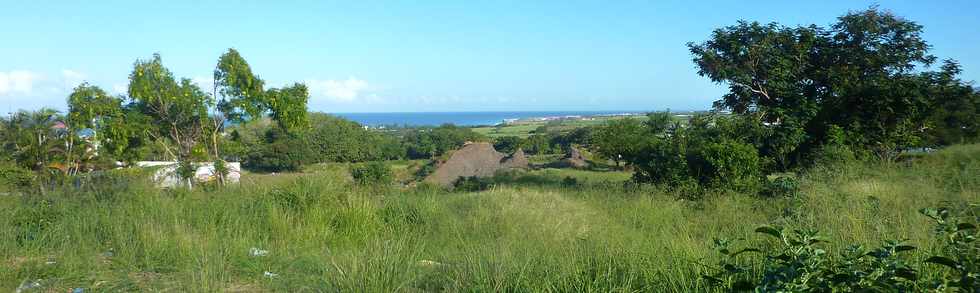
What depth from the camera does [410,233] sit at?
22.3 feet

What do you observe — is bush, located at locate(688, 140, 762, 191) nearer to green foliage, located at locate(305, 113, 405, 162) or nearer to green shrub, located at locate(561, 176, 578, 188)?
green shrub, located at locate(561, 176, 578, 188)

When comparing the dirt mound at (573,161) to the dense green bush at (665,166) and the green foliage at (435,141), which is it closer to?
the green foliage at (435,141)

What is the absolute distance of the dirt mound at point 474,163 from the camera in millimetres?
35094

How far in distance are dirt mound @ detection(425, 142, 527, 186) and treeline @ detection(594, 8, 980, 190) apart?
1948cm

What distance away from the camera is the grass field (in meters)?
4.18

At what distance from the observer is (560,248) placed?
16.2 ft

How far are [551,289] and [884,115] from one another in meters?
13.4

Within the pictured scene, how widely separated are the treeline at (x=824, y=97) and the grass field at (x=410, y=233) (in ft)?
14.4

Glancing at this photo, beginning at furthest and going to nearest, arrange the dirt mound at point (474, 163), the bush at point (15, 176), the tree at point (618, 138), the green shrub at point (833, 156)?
the tree at point (618, 138) < the dirt mound at point (474, 163) < the bush at point (15, 176) < the green shrub at point (833, 156)

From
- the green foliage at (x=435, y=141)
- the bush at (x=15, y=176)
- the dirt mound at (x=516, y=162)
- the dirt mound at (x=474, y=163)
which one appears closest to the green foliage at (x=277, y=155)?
the dirt mound at (x=474, y=163)

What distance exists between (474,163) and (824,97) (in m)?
23.4

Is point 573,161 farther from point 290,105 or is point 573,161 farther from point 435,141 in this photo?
point 290,105

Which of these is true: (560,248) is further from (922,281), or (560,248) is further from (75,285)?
(75,285)

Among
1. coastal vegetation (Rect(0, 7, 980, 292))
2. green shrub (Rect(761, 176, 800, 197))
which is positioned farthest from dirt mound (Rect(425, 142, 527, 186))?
green shrub (Rect(761, 176, 800, 197))
